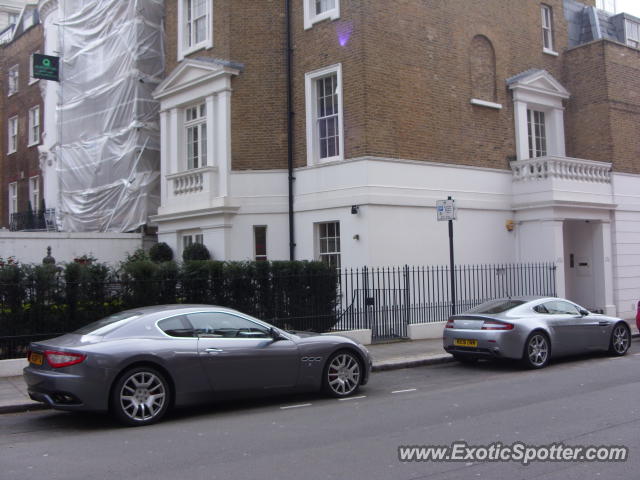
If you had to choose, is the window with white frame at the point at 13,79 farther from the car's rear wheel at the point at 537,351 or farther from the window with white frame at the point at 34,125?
the car's rear wheel at the point at 537,351

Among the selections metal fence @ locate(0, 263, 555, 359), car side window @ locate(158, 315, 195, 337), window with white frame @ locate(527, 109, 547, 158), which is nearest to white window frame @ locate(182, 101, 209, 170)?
metal fence @ locate(0, 263, 555, 359)

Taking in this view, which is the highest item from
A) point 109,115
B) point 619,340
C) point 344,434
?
point 109,115

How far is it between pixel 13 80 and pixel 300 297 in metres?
25.0

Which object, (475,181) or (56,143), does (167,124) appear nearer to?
(56,143)

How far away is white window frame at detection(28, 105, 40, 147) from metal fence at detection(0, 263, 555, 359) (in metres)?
19.3

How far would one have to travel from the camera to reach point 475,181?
19859 millimetres

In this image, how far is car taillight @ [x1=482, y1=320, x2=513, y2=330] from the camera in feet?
40.7

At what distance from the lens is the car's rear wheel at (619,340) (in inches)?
555

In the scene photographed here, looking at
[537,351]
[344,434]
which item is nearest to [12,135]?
[537,351]

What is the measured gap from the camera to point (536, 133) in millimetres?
22531

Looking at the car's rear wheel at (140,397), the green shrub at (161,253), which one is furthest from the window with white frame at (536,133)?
the car's rear wheel at (140,397)

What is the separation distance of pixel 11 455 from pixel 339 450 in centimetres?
341

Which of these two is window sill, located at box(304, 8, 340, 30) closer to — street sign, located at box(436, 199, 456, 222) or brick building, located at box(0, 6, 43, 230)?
street sign, located at box(436, 199, 456, 222)

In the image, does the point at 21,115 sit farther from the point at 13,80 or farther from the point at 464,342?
the point at 464,342
